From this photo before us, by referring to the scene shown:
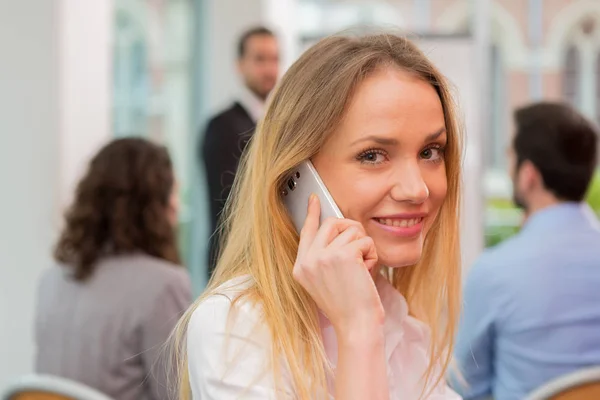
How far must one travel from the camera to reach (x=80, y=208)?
2672mm

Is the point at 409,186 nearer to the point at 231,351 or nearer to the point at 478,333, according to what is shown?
the point at 231,351

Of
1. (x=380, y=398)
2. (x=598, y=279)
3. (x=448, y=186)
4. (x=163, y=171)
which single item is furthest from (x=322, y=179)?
(x=163, y=171)

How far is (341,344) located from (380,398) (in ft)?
0.27

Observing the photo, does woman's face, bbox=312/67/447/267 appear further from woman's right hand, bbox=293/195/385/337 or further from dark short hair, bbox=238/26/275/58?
dark short hair, bbox=238/26/275/58

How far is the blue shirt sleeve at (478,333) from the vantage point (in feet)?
7.68

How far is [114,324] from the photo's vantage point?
2488mm

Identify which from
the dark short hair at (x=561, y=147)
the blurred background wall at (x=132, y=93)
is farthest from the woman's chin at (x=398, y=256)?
the dark short hair at (x=561, y=147)

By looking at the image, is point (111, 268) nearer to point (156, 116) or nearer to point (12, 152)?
point (12, 152)

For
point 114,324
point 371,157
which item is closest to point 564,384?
point 371,157

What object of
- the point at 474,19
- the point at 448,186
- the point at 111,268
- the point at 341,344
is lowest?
the point at 111,268

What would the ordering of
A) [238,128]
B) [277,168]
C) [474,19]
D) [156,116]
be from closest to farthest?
[277,168] < [238,128] < [474,19] < [156,116]

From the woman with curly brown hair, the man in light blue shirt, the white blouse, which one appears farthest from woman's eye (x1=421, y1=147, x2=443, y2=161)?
the woman with curly brown hair

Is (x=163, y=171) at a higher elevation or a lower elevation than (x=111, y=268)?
higher

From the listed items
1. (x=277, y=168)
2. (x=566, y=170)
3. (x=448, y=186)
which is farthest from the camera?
(x=566, y=170)
